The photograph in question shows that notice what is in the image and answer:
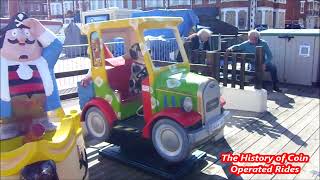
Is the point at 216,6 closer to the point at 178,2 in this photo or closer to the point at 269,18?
the point at 178,2

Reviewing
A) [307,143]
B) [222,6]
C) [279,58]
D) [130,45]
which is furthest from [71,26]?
[222,6]

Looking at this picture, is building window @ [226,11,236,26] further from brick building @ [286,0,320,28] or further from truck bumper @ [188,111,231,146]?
truck bumper @ [188,111,231,146]

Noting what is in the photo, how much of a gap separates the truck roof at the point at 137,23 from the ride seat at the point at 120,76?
61 centimetres

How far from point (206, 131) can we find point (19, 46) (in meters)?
2.25

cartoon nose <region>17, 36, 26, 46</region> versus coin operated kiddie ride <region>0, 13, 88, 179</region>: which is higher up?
cartoon nose <region>17, 36, 26, 46</region>

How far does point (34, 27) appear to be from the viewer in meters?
3.51

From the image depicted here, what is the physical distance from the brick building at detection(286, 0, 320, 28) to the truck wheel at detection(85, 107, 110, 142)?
46244 mm

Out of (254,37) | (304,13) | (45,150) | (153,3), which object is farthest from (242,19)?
(45,150)

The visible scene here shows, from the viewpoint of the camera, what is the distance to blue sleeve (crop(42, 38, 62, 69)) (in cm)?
361

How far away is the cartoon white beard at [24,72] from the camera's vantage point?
340 centimetres

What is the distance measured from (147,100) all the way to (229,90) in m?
3.14

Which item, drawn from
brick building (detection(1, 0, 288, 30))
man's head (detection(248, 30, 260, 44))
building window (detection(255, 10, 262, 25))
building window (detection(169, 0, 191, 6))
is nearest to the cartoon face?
man's head (detection(248, 30, 260, 44))

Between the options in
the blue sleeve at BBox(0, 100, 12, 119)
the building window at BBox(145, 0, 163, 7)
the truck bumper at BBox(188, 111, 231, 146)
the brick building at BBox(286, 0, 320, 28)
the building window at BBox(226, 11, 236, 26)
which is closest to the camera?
the blue sleeve at BBox(0, 100, 12, 119)

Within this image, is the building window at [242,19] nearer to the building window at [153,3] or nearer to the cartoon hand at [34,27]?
the building window at [153,3]
